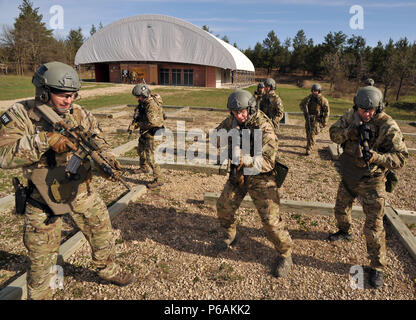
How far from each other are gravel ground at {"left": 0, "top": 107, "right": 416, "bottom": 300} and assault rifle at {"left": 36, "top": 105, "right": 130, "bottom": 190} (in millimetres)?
1512

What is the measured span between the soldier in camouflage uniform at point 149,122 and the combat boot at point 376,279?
14.2 feet

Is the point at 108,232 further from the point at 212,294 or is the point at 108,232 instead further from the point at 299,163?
the point at 299,163

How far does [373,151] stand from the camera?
3230 mm

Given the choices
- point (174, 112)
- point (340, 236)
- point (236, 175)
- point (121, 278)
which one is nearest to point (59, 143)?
point (121, 278)

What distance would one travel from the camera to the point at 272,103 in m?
8.55

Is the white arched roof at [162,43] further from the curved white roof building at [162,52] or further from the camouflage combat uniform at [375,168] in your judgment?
the camouflage combat uniform at [375,168]

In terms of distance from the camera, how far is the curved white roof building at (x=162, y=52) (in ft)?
129

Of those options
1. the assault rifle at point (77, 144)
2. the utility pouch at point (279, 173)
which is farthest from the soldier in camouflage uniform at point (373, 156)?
the assault rifle at point (77, 144)

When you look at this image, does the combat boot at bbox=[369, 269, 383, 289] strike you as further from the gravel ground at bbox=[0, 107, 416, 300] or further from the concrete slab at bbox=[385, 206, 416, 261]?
the concrete slab at bbox=[385, 206, 416, 261]

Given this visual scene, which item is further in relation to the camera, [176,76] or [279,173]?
[176,76]

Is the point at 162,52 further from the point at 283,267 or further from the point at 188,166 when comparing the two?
the point at 283,267

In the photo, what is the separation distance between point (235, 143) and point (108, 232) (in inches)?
74.4

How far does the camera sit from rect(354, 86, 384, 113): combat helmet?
326 centimetres

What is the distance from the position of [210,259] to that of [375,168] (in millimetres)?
2518
